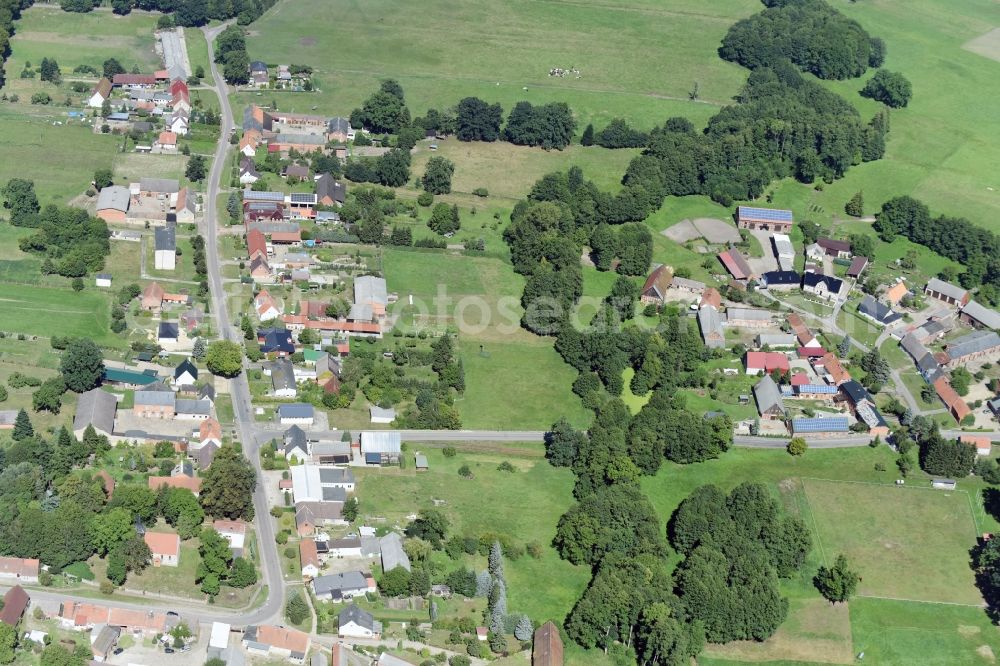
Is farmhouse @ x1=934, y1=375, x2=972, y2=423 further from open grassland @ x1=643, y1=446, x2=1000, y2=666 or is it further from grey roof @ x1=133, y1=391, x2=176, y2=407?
grey roof @ x1=133, y1=391, x2=176, y2=407

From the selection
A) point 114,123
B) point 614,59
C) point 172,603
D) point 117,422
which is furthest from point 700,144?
point 172,603

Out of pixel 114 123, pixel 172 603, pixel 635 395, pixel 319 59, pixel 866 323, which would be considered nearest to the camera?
pixel 172 603

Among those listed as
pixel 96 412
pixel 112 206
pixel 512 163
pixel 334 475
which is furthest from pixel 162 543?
pixel 512 163

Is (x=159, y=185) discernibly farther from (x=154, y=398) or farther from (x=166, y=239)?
(x=154, y=398)

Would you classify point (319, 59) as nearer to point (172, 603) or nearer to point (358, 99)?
point (358, 99)

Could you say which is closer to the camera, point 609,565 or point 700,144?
point 609,565

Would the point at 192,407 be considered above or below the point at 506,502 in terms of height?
above
